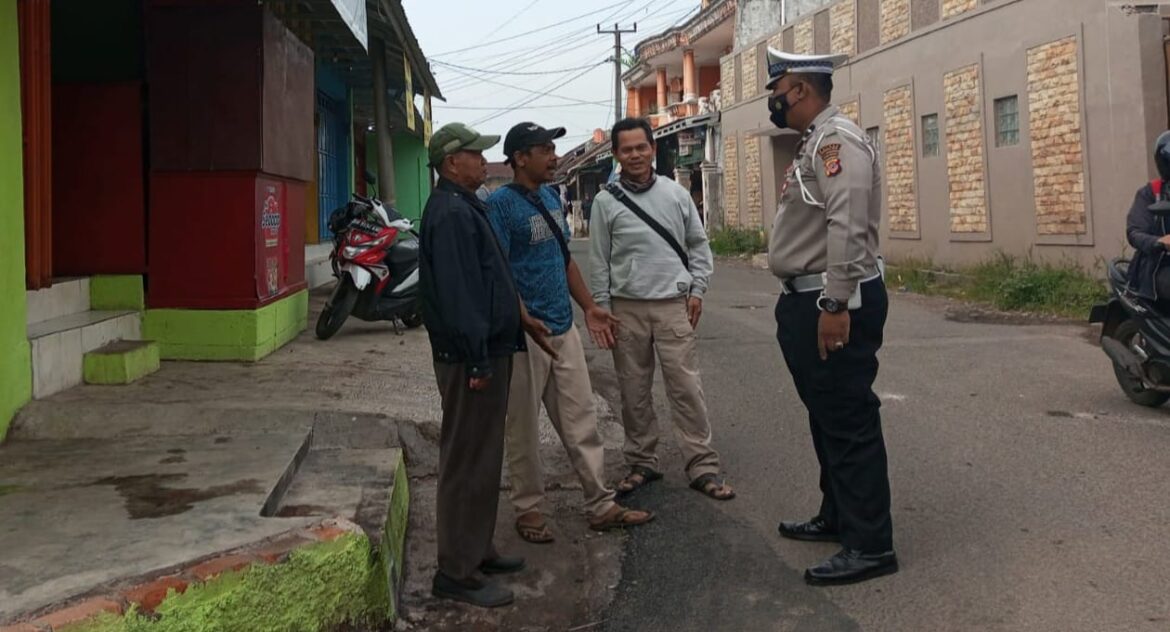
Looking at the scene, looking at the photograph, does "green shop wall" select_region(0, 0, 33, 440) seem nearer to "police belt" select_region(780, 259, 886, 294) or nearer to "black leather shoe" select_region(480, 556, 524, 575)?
"black leather shoe" select_region(480, 556, 524, 575)

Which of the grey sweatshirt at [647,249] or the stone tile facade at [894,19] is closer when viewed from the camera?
the grey sweatshirt at [647,249]

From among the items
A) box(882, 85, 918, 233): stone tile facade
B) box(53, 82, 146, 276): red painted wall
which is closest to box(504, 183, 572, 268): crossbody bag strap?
box(53, 82, 146, 276): red painted wall

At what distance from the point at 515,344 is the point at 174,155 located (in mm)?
3647

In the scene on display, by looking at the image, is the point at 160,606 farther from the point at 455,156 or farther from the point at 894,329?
the point at 894,329

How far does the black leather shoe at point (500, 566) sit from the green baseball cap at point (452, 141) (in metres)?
1.53

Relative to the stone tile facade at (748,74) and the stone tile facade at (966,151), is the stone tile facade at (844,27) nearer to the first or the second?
the stone tile facade at (966,151)

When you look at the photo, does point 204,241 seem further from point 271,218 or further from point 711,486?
point 711,486

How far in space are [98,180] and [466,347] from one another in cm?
399

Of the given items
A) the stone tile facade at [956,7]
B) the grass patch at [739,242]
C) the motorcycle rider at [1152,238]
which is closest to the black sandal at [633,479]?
the motorcycle rider at [1152,238]

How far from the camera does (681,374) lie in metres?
4.90

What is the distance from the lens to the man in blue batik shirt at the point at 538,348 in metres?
4.21

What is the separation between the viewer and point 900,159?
18016 millimetres

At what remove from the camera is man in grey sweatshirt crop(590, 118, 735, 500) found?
193 inches

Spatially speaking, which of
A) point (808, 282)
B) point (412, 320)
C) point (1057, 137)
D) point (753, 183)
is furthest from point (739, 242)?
point (808, 282)
